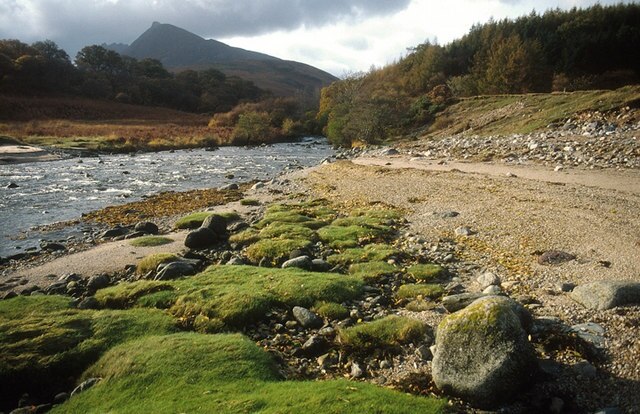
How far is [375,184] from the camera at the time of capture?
947 inches

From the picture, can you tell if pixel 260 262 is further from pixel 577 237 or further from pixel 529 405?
pixel 577 237

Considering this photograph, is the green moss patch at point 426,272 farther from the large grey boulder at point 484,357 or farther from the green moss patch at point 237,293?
the large grey boulder at point 484,357

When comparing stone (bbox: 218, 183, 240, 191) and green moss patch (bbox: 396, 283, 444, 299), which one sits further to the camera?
stone (bbox: 218, 183, 240, 191)

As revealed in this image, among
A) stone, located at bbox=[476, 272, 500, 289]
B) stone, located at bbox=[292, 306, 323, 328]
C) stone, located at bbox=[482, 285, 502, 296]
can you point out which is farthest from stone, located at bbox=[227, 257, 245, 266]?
stone, located at bbox=[482, 285, 502, 296]

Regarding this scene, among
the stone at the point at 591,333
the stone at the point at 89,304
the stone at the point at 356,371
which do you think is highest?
the stone at the point at 591,333

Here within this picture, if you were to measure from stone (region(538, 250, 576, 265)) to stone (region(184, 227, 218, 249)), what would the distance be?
9.92 meters

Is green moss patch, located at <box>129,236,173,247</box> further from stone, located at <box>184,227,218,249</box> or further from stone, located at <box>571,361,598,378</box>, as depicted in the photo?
Answer: stone, located at <box>571,361,598,378</box>

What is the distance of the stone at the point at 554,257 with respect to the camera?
10188 mm

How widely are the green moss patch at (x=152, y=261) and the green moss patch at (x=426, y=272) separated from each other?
6571 mm

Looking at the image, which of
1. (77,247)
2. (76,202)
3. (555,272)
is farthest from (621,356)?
(76,202)

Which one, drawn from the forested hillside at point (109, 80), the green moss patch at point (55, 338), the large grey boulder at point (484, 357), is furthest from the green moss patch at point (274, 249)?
the forested hillside at point (109, 80)

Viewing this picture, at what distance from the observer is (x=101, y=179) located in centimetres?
3247

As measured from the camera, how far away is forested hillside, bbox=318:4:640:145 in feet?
182

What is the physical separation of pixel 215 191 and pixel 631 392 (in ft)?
80.4
